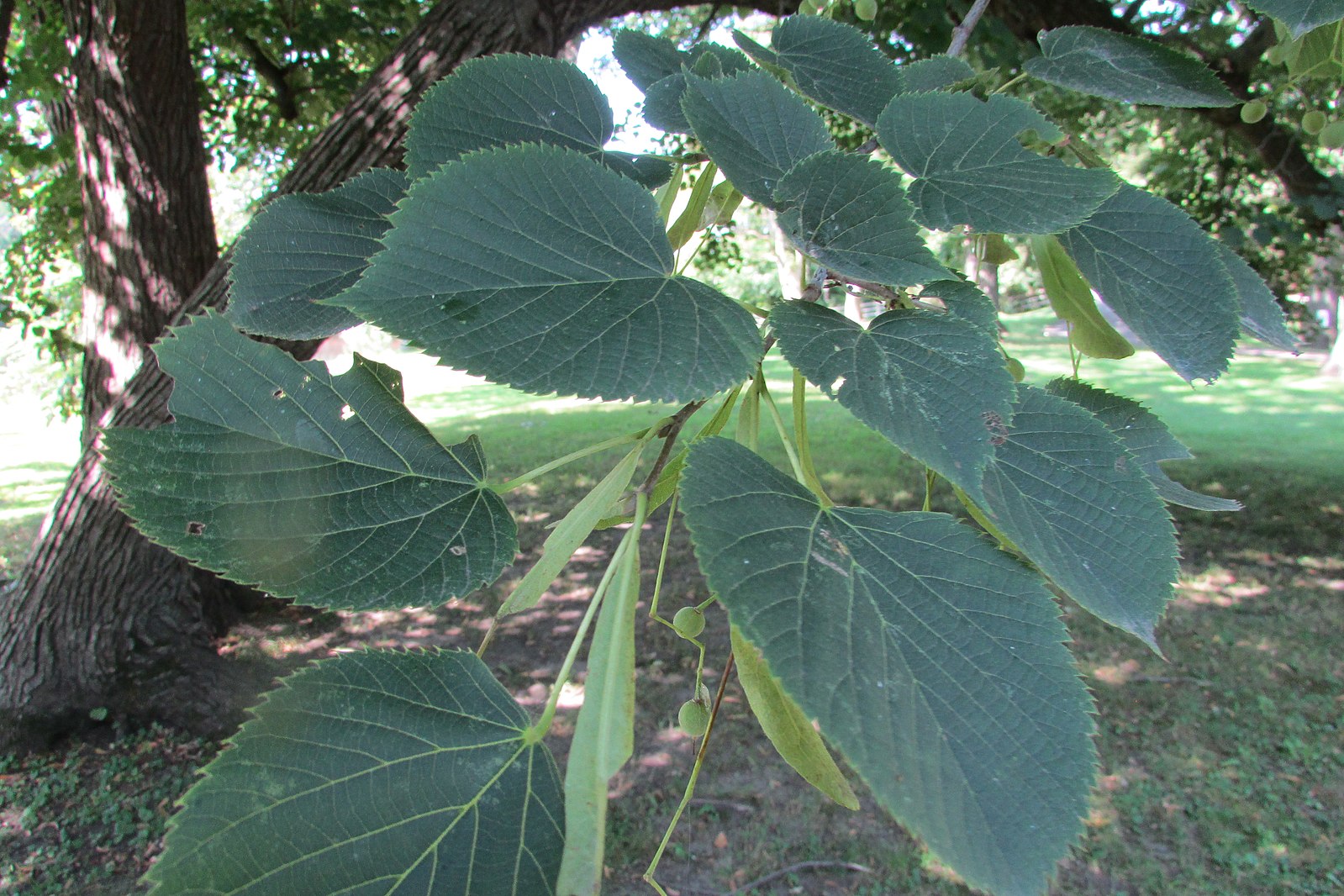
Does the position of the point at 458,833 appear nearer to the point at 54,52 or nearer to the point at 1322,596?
the point at 54,52

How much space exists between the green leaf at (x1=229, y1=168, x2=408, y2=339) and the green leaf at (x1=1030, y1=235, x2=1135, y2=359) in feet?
1.75

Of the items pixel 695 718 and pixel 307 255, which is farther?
pixel 695 718

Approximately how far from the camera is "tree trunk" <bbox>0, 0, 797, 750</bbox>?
2480 mm

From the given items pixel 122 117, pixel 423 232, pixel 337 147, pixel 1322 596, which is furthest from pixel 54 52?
pixel 1322 596

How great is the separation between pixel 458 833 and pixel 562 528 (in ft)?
0.64

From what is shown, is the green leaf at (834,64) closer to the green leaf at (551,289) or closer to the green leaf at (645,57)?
the green leaf at (645,57)

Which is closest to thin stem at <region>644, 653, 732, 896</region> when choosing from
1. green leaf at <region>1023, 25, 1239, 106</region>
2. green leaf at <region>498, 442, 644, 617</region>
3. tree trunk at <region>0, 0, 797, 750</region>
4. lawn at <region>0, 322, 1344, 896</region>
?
green leaf at <region>498, 442, 644, 617</region>

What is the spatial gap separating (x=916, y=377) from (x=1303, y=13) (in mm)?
469

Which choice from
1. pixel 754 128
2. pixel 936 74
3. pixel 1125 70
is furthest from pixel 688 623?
pixel 1125 70

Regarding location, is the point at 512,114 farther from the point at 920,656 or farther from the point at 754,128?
the point at 920,656

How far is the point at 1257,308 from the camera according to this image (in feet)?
2.49

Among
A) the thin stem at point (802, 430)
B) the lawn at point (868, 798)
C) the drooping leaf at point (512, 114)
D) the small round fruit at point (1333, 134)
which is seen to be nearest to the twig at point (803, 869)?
the lawn at point (868, 798)

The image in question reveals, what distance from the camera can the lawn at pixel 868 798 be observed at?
8.41ft

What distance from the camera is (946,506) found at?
5.34 meters
